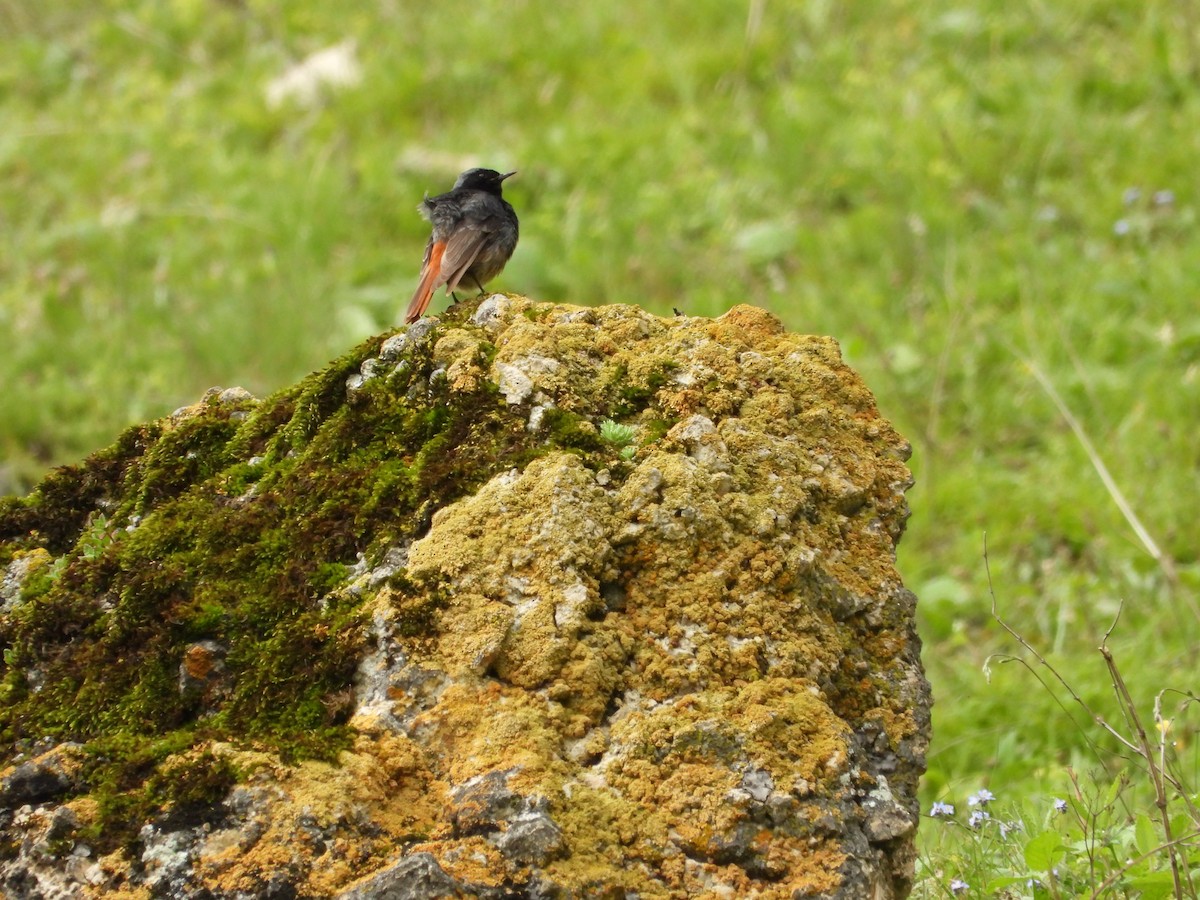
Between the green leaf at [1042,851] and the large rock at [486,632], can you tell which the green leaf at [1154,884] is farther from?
the large rock at [486,632]

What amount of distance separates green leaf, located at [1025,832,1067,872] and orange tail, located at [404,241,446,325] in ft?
8.02

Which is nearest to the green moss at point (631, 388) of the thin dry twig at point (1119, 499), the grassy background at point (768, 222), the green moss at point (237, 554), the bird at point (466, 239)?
the green moss at point (237, 554)

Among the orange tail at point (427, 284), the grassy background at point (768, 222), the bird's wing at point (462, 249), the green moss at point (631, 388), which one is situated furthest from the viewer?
the grassy background at point (768, 222)

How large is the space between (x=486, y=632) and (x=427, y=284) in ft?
8.36

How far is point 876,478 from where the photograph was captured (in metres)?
3.04

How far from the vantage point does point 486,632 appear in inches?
99.5

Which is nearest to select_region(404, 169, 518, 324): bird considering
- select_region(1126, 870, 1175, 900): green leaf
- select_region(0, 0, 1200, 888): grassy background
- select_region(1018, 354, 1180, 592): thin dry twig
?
select_region(1018, 354, 1180, 592): thin dry twig

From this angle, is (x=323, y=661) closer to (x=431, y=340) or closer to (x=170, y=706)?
(x=170, y=706)

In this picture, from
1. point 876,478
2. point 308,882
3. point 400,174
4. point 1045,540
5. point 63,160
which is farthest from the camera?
point 63,160

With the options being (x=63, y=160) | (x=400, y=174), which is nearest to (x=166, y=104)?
(x=63, y=160)

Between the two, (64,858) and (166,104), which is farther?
(166,104)

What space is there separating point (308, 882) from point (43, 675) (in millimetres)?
867

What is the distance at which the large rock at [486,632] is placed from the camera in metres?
2.29

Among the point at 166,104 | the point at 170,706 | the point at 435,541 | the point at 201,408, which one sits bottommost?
the point at 170,706
